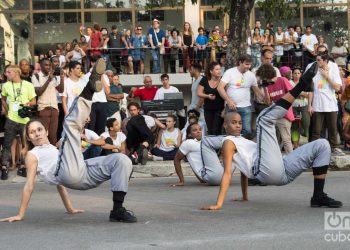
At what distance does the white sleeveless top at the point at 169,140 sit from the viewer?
618 inches

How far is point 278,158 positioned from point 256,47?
1377 cm

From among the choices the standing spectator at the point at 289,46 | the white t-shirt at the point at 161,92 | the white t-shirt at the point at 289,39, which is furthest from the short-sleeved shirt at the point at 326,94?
the white t-shirt at the point at 289,39

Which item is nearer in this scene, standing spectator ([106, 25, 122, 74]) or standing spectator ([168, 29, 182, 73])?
standing spectator ([106, 25, 122, 74])

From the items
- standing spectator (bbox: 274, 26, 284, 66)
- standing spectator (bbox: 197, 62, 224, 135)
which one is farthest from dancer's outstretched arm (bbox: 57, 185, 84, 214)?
standing spectator (bbox: 274, 26, 284, 66)

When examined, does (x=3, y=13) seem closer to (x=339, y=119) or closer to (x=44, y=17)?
(x=44, y=17)

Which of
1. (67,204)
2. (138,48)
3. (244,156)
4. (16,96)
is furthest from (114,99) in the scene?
(244,156)

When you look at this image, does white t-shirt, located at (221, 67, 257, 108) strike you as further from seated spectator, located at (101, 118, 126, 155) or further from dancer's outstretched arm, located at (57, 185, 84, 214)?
dancer's outstretched arm, located at (57, 185, 84, 214)

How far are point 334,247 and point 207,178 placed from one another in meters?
4.67

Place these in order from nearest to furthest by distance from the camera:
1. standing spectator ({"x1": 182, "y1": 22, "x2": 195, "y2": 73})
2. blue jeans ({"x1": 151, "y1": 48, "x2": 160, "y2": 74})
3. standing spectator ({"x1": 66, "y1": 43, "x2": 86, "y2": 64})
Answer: standing spectator ({"x1": 66, "y1": 43, "x2": 86, "y2": 64}) < standing spectator ({"x1": 182, "y1": 22, "x2": 195, "y2": 73}) < blue jeans ({"x1": 151, "y1": 48, "x2": 160, "y2": 74})

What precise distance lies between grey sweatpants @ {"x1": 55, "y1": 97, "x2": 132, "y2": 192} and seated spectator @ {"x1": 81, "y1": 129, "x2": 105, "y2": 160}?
5.26m

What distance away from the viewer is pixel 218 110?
15.0 meters

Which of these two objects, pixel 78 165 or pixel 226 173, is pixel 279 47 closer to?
pixel 226 173

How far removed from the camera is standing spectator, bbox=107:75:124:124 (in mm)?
16552

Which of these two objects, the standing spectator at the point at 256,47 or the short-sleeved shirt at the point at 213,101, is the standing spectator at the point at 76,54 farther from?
the short-sleeved shirt at the point at 213,101
